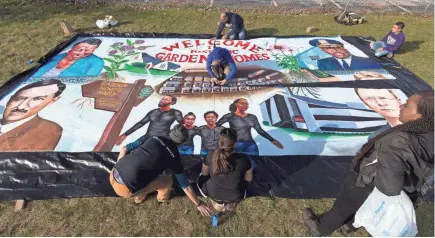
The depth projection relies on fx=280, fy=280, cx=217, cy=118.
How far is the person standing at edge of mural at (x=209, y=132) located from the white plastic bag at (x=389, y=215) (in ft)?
7.95

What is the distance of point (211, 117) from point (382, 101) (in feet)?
10.8

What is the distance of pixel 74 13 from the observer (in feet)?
31.6

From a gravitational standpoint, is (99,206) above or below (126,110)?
below

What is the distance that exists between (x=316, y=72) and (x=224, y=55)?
2099mm

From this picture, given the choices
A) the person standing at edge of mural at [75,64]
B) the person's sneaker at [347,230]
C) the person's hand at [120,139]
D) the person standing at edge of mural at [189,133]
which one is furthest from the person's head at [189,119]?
the person's sneaker at [347,230]

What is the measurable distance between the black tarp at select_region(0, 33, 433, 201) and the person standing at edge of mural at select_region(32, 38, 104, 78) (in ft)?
7.59

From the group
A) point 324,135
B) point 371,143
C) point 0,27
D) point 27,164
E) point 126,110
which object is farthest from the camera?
point 0,27

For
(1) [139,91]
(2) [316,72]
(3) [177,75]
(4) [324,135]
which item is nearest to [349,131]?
(4) [324,135]

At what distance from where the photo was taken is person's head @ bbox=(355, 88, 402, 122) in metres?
5.09

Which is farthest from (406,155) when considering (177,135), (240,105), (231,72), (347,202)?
(231,72)

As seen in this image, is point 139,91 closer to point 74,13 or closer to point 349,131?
point 349,131

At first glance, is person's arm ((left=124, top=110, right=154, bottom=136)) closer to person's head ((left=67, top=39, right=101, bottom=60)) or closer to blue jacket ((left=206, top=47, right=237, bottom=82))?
blue jacket ((left=206, top=47, right=237, bottom=82))

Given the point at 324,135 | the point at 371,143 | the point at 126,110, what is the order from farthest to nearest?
the point at 126,110 < the point at 324,135 < the point at 371,143

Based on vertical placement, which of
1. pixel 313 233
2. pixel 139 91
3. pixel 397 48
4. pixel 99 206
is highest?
pixel 397 48
